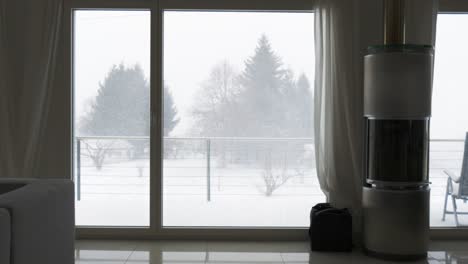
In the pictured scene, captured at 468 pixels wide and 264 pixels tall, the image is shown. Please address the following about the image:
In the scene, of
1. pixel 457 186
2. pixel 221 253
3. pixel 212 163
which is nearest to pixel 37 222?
pixel 221 253

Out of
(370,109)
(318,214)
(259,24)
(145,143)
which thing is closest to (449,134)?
(370,109)

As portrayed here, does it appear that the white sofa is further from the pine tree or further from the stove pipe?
the stove pipe

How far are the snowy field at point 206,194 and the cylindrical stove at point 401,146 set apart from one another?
2.74 ft

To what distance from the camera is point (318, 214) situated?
4.45 m

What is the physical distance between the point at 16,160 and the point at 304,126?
275cm

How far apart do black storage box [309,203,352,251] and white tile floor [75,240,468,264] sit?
9 centimetres

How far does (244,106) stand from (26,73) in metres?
2.07

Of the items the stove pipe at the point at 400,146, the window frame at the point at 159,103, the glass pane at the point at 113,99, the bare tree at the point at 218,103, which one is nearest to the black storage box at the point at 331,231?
the stove pipe at the point at 400,146

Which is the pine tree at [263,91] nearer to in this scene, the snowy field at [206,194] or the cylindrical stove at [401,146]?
the snowy field at [206,194]

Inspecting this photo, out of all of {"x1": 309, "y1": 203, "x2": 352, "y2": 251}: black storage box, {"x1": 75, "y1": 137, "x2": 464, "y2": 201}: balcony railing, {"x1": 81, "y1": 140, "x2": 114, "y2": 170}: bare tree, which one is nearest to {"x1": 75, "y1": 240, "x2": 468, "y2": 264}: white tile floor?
{"x1": 309, "y1": 203, "x2": 352, "y2": 251}: black storage box

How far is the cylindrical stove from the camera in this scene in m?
4.11

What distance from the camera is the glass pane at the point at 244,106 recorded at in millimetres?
4910

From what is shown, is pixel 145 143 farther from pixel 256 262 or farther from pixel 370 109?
pixel 370 109

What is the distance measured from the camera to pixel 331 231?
446 centimetres
